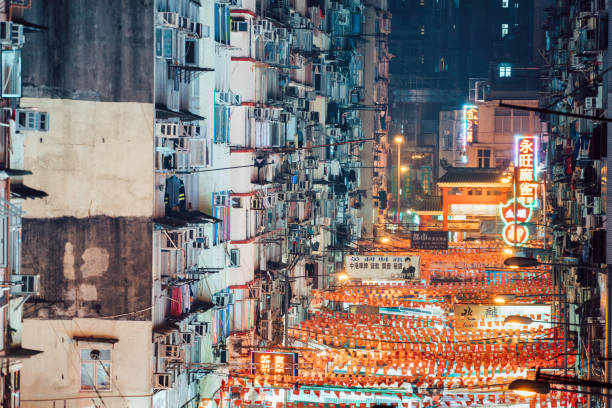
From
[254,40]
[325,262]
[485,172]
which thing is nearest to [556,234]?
[325,262]

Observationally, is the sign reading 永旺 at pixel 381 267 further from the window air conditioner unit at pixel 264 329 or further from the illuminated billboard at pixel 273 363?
the illuminated billboard at pixel 273 363

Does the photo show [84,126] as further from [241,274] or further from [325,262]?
[325,262]

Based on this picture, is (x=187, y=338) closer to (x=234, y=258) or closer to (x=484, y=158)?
(x=234, y=258)

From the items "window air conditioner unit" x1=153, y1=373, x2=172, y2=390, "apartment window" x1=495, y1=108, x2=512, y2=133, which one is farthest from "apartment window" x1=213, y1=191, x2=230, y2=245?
"apartment window" x1=495, y1=108, x2=512, y2=133

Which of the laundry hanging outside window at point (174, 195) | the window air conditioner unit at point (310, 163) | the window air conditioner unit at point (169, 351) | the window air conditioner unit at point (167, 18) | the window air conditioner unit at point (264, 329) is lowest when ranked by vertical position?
the window air conditioner unit at point (264, 329)

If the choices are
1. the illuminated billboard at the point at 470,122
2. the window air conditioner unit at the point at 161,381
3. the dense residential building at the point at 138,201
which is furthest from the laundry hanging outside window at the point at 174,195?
the illuminated billboard at the point at 470,122

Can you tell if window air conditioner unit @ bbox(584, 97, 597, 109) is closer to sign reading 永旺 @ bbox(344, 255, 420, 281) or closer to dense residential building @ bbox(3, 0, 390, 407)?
dense residential building @ bbox(3, 0, 390, 407)

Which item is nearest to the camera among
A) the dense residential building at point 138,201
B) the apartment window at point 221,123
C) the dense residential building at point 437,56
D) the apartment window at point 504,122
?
the dense residential building at point 138,201
